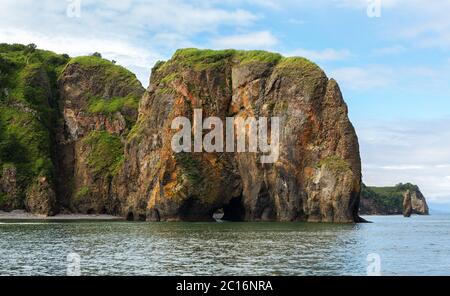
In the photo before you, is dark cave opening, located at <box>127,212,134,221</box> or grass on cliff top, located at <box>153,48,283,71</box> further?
dark cave opening, located at <box>127,212,134,221</box>

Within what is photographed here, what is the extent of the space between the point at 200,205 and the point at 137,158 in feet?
94.9

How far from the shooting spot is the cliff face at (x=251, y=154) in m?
130

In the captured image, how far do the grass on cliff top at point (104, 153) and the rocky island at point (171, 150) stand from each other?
30 centimetres

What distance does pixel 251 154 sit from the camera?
458 ft

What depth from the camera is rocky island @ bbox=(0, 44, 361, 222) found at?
13275 centimetres

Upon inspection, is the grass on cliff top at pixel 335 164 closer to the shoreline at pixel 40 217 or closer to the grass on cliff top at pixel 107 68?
the shoreline at pixel 40 217

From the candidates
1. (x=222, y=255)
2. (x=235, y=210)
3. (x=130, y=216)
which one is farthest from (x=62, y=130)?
(x=222, y=255)

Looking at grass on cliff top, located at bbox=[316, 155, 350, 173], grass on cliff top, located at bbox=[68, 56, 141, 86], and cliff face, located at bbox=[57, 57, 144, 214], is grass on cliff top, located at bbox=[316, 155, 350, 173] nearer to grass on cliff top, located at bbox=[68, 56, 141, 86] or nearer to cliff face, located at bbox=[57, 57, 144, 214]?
cliff face, located at bbox=[57, 57, 144, 214]

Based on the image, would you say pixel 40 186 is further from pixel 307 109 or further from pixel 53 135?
pixel 307 109

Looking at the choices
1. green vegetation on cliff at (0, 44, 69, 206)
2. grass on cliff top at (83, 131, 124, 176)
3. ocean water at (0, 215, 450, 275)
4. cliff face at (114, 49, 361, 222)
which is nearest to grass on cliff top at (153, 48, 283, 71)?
cliff face at (114, 49, 361, 222)

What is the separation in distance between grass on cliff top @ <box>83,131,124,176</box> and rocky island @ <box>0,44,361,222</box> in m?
0.30

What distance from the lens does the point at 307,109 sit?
135375mm

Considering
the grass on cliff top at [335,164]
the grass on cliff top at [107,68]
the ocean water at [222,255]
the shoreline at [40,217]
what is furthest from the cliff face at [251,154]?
the ocean water at [222,255]
